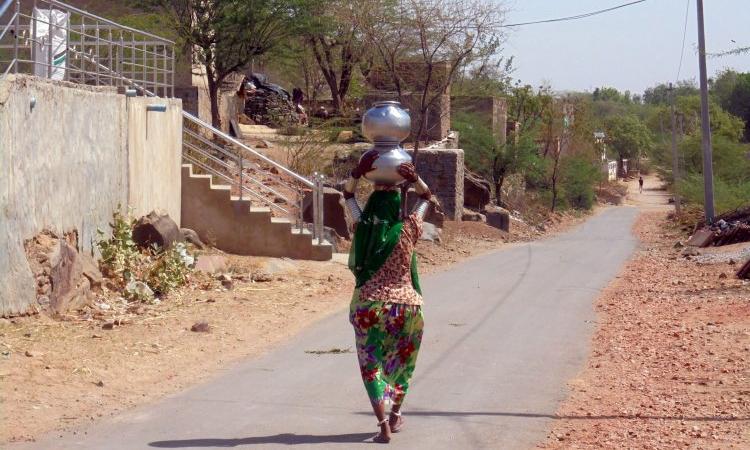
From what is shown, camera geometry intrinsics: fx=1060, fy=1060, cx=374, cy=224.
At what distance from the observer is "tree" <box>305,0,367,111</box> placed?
106ft

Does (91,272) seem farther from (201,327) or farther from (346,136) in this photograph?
(346,136)

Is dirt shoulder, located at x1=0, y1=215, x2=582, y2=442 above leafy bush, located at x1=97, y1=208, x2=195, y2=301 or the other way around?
the other way around

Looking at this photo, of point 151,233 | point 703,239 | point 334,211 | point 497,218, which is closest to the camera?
point 151,233

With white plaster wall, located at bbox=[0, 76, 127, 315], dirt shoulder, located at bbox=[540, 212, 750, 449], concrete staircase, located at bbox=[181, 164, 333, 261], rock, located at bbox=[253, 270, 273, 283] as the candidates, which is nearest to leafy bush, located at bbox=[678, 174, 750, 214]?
dirt shoulder, located at bbox=[540, 212, 750, 449]

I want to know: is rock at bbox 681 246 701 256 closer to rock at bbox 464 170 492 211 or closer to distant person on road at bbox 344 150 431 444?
rock at bbox 464 170 492 211

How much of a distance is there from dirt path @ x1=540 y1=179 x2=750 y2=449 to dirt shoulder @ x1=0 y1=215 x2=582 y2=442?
11.4 feet

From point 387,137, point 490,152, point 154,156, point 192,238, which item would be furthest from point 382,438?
point 490,152

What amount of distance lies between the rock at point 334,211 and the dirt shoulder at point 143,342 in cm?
415

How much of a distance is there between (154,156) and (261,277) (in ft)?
8.91

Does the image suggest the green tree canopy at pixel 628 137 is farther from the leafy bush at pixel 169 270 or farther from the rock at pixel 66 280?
the rock at pixel 66 280

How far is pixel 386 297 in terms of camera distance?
7.06 metres

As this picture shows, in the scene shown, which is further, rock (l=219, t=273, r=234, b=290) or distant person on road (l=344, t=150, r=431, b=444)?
rock (l=219, t=273, r=234, b=290)

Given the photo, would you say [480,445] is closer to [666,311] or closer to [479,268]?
[666,311]

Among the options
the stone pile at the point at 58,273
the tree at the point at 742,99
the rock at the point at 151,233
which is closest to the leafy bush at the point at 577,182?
the tree at the point at 742,99
